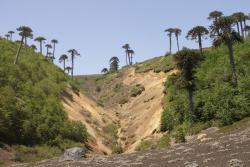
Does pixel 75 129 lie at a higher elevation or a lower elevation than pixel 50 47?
lower

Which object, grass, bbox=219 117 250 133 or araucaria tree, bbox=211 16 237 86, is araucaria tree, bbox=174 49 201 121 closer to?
araucaria tree, bbox=211 16 237 86

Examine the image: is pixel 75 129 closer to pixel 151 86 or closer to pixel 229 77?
pixel 229 77

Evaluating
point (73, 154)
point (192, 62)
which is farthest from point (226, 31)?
point (73, 154)

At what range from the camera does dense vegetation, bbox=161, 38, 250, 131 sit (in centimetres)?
4872

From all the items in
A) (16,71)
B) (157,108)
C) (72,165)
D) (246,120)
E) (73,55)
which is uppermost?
(73,55)

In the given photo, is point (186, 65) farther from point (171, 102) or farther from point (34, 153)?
point (34, 153)

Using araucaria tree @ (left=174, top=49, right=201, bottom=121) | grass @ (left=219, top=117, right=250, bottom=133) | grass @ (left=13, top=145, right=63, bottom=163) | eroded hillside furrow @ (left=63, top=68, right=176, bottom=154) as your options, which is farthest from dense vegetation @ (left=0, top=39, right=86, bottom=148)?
grass @ (left=219, top=117, right=250, bottom=133)

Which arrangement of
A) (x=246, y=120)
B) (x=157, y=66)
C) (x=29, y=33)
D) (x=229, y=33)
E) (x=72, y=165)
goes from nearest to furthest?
(x=72, y=165) < (x=246, y=120) < (x=229, y=33) < (x=29, y=33) < (x=157, y=66)

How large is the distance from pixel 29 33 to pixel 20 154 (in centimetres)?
3698

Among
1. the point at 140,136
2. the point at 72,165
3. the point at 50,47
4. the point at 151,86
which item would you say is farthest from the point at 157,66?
the point at 72,165

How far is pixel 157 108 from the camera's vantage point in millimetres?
71438

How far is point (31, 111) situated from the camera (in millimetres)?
55062

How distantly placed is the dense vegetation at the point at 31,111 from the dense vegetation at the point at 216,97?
1383cm

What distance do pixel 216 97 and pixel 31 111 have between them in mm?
24219
